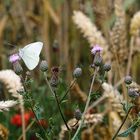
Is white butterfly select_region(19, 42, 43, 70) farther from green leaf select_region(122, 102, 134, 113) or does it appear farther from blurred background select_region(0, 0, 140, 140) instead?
blurred background select_region(0, 0, 140, 140)

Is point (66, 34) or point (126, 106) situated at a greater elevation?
point (66, 34)

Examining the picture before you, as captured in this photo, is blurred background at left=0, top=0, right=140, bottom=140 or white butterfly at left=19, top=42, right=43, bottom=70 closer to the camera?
white butterfly at left=19, top=42, right=43, bottom=70

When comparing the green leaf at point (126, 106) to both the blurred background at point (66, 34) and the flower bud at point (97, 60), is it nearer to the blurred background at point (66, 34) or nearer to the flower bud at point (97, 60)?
the flower bud at point (97, 60)

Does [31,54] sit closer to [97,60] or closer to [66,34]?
[97,60]

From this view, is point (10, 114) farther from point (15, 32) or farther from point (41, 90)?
point (15, 32)

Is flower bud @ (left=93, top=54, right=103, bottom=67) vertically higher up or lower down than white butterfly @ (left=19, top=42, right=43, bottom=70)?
lower down

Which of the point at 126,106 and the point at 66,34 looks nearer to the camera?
the point at 126,106

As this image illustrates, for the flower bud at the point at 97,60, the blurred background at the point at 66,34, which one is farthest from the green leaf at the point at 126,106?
the blurred background at the point at 66,34

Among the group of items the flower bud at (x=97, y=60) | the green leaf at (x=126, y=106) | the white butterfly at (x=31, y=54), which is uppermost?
the white butterfly at (x=31, y=54)

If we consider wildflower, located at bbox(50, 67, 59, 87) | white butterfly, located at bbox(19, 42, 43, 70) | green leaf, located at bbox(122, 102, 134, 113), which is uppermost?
white butterfly, located at bbox(19, 42, 43, 70)

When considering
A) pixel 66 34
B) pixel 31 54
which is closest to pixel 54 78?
pixel 31 54

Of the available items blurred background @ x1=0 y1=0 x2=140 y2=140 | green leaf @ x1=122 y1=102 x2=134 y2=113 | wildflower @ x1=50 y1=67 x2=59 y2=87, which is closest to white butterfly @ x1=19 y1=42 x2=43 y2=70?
wildflower @ x1=50 y1=67 x2=59 y2=87

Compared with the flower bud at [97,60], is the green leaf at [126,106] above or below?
below
